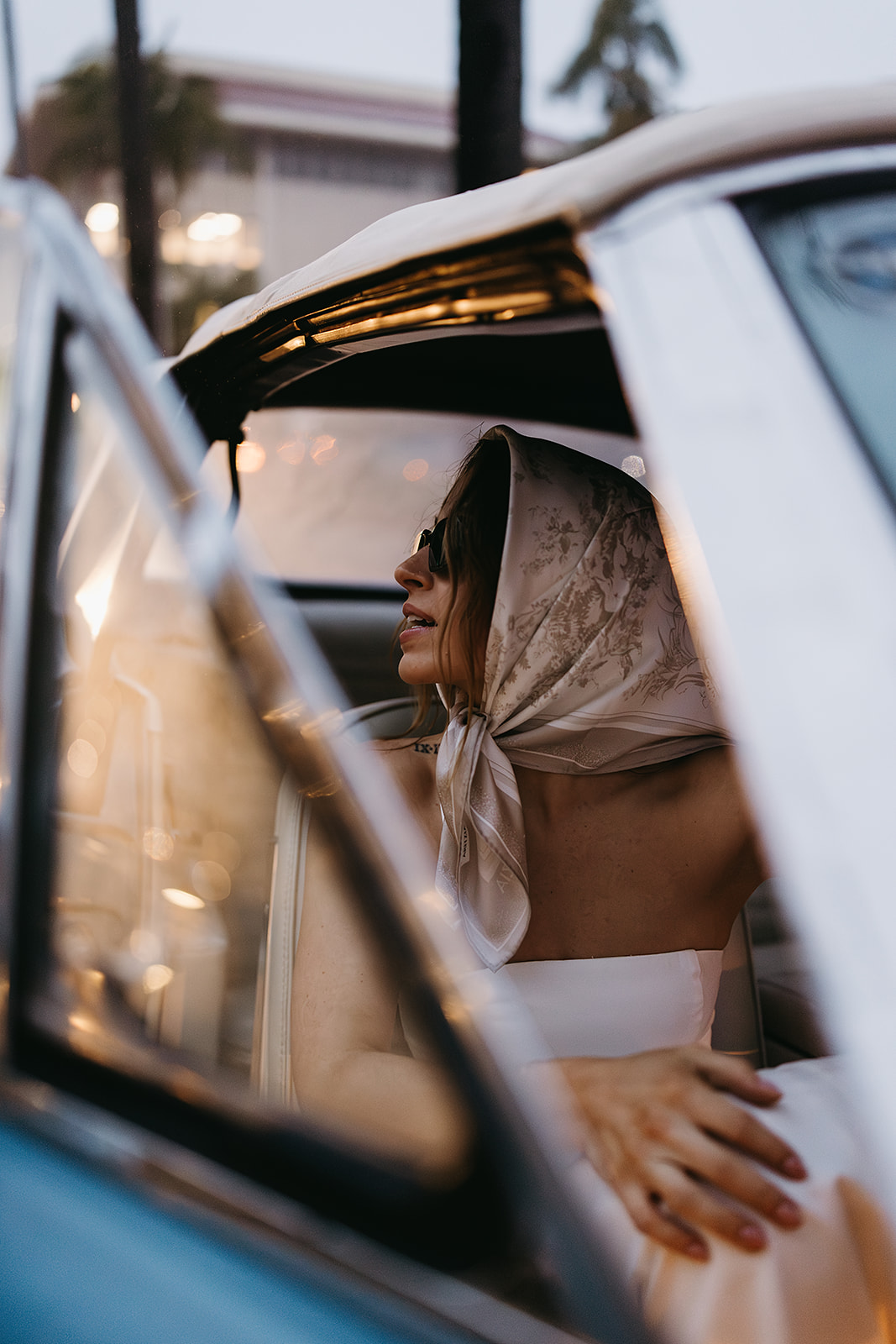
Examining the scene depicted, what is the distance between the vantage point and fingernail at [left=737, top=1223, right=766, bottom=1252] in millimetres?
667

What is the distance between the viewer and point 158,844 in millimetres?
1053

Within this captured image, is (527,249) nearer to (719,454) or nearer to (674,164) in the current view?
(674,164)

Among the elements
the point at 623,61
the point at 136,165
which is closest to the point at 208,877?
the point at 136,165

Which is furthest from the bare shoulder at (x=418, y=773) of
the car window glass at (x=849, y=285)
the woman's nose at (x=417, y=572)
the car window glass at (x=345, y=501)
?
the car window glass at (x=345, y=501)

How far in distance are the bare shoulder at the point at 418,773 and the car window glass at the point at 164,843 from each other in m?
0.58

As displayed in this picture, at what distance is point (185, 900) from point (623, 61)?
9.18ft

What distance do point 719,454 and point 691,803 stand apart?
1.15 metres

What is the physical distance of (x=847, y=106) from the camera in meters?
0.81

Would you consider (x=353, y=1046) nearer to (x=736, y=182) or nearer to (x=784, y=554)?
(x=784, y=554)

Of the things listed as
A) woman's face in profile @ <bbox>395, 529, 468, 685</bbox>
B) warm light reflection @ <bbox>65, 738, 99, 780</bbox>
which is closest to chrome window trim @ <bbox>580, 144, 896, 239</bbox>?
warm light reflection @ <bbox>65, 738, 99, 780</bbox>

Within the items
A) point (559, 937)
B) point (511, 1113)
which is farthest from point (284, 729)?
point (559, 937)

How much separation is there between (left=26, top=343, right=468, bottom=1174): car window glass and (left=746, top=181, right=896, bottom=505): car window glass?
1.69ft

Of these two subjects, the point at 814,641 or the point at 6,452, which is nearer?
the point at 814,641

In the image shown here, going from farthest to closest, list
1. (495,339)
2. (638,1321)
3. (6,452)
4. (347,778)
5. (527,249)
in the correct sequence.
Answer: (495,339), (6,452), (527,249), (347,778), (638,1321)
